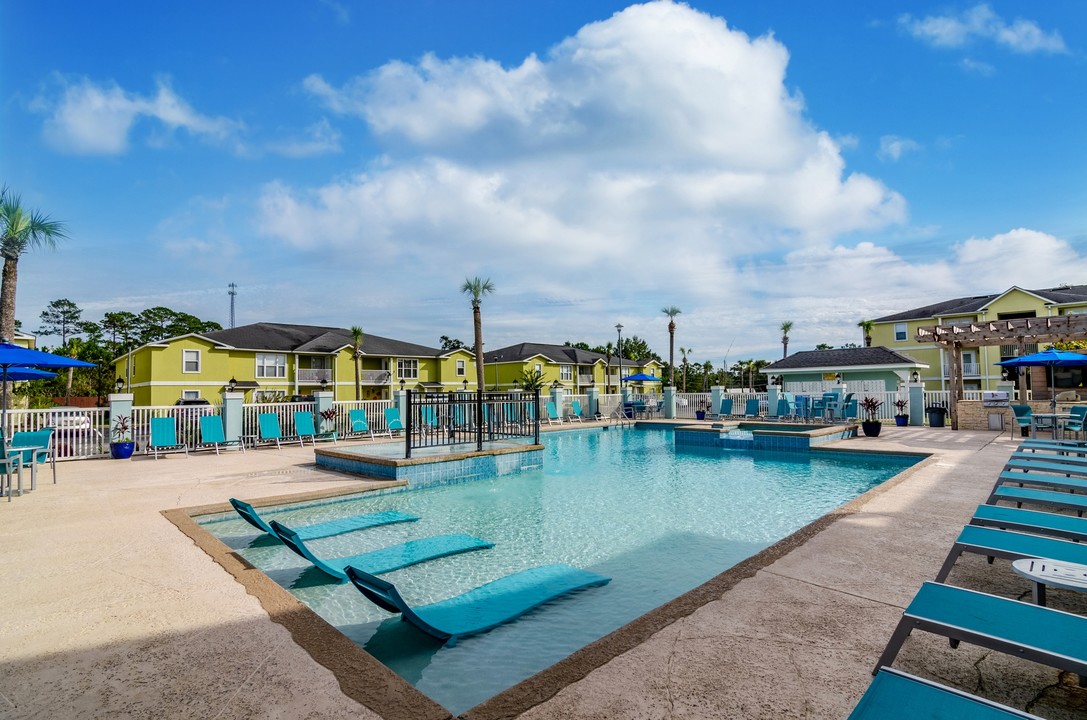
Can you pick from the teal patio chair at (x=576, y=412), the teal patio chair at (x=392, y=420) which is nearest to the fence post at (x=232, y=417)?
the teal patio chair at (x=392, y=420)

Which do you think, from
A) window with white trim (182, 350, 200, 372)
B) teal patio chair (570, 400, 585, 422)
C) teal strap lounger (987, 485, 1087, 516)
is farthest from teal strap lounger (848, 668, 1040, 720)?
window with white trim (182, 350, 200, 372)

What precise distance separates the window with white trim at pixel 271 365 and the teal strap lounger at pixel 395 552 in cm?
3258

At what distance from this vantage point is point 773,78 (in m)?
9.30

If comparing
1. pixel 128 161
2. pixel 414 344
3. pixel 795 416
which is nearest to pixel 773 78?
pixel 795 416

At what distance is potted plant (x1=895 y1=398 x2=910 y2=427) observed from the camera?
1819cm

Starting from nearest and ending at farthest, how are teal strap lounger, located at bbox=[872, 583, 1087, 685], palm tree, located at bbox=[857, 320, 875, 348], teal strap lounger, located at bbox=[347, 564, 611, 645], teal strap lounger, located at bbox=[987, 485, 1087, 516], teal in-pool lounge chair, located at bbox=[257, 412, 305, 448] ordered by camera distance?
teal strap lounger, located at bbox=[872, 583, 1087, 685] < teal strap lounger, located at bbox=[347, 564, 611, 645] < teal strap lounger, located at bbox=[987, 485, 1087, 516] < teal in-pool lounge chair, located at bbox=[257, 412, 305, 448] < palm tree, located at bbox=[857, 320, 875, 348]

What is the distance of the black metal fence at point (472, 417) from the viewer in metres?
10.6

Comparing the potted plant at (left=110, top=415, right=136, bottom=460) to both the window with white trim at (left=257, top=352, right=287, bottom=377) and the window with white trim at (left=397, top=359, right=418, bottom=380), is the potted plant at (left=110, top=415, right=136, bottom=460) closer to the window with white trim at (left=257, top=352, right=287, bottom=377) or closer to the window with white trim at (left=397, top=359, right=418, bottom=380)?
the window with white trim at (left=257, top=352, right=287, bottom=377)

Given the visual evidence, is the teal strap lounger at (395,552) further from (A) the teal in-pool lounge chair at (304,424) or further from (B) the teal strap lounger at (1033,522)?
(A) the teal in-pool lounge chair at (304,424)

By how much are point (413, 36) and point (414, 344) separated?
118 ft

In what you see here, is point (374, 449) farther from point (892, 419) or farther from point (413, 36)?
point (892, 419)

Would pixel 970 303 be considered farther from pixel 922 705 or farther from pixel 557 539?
pixel 922 705

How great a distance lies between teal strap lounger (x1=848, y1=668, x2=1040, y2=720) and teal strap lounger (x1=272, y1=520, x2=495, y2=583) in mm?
4051

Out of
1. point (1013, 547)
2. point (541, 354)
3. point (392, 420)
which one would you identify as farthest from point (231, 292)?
point (1013, 547)
